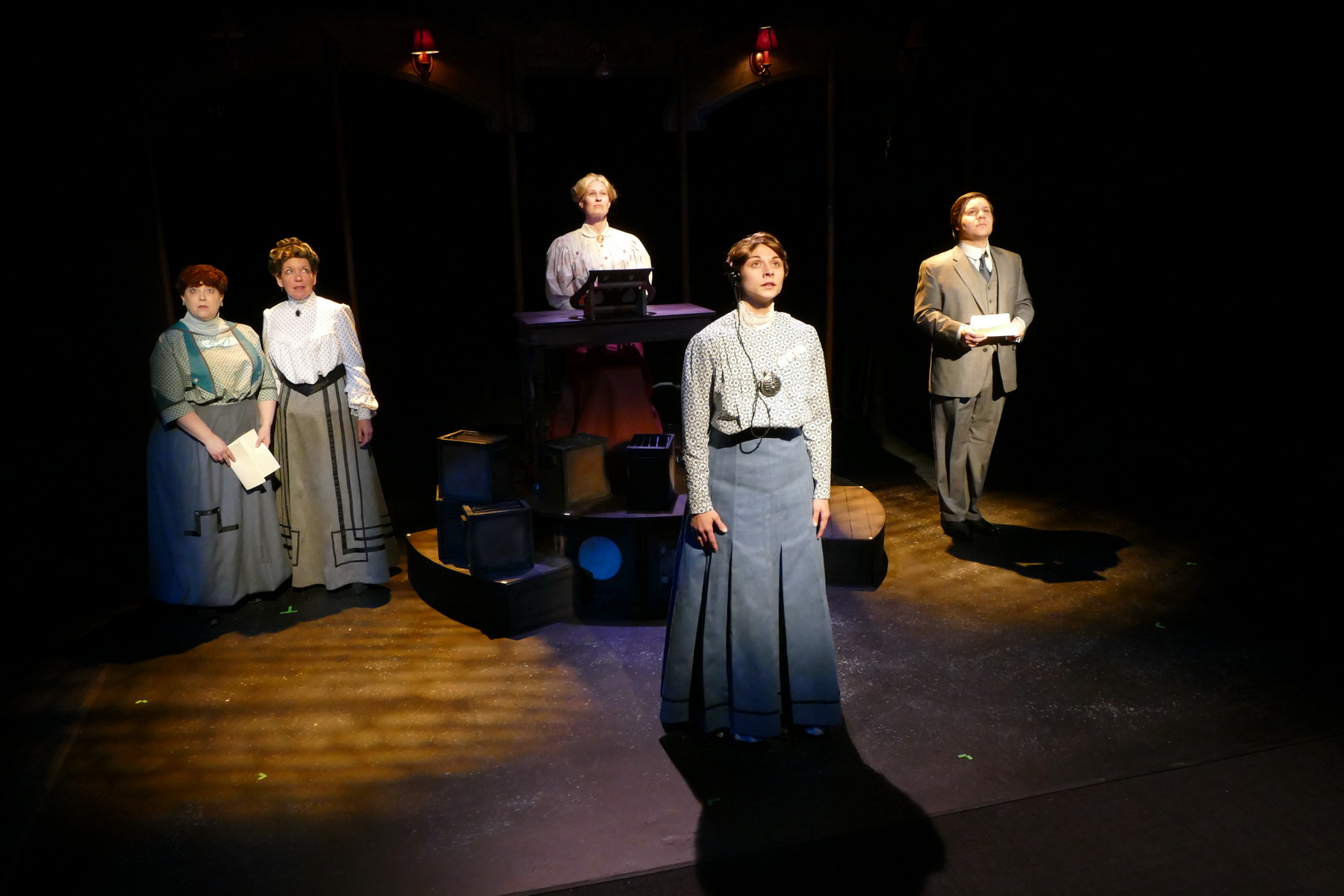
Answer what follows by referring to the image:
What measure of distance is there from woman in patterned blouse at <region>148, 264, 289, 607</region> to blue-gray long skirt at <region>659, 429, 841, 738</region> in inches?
87.7

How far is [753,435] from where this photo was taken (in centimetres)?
334

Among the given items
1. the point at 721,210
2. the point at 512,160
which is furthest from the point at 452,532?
the point at 721,210

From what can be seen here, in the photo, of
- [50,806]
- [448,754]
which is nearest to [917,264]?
[448,754]

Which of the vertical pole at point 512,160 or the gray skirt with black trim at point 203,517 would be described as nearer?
the gray skirt with black trim at point 203,517

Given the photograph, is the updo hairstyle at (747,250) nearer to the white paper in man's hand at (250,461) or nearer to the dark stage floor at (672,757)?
the dark stage floor at (672,757)

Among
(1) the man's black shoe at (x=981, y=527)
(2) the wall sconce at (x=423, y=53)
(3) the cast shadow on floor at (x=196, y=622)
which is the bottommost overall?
(3) the cast shadow on floor at (x=196, y=622)

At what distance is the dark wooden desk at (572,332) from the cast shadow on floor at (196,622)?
1098 mm

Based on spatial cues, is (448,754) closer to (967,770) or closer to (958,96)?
(967,770)

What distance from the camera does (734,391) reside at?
326cm

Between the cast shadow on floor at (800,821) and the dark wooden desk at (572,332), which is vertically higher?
the dark wooden desk at (572,332)

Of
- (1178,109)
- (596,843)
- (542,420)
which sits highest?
(1178,109)

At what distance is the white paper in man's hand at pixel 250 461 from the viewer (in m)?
4.56

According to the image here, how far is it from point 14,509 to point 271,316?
3009mm

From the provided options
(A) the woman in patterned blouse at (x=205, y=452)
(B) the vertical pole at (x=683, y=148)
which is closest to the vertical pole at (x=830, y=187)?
(B) the vertical pole at (x=683, y=148)
